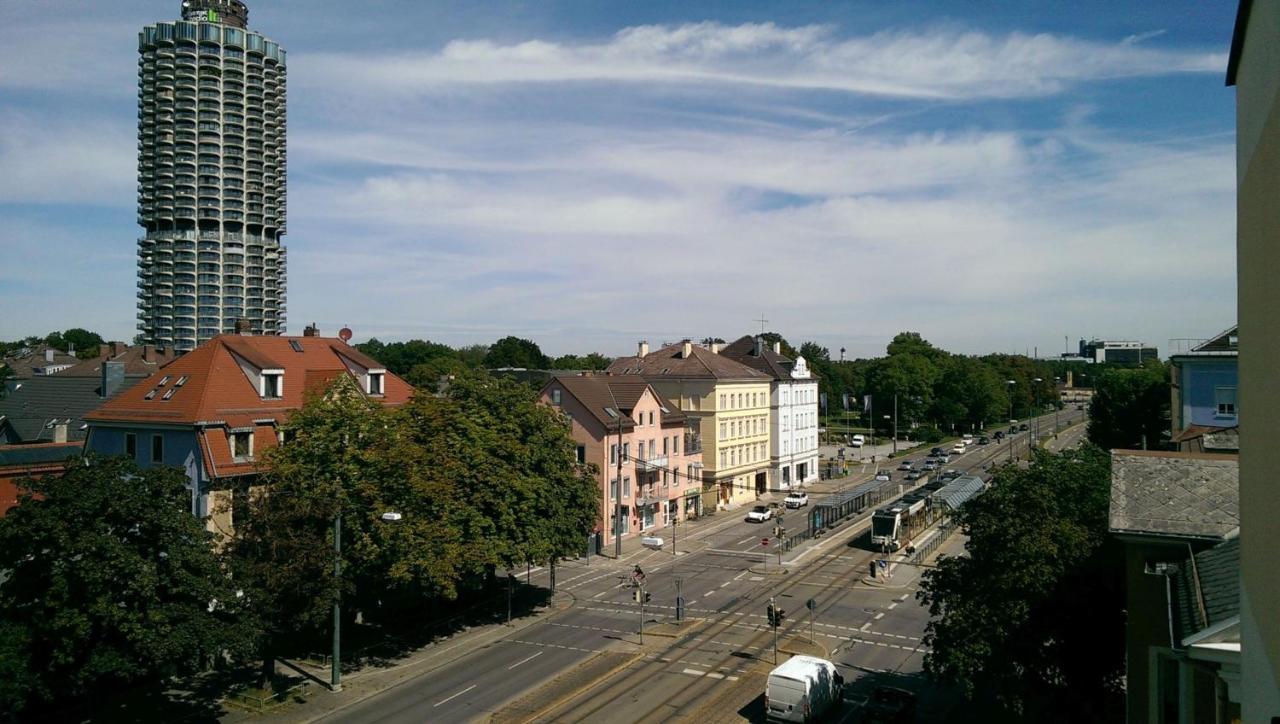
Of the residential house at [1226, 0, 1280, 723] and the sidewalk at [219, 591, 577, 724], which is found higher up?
the residential house at [1226, 0, 1280, 723]

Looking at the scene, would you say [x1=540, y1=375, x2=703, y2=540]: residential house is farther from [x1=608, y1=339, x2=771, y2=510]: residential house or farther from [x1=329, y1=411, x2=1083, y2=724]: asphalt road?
[x1=329, y1=411, x2=1083, y2=724]: asphalt road

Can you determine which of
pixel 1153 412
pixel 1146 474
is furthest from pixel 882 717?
pixel 1153 412

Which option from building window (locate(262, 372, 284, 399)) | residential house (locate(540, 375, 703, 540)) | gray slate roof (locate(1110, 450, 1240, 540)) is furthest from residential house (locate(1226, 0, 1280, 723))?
residential house (locate(540, 375, 703, 540))

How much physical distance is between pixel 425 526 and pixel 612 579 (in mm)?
20629

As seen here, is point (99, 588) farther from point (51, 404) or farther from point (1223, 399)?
point (1223, 399)

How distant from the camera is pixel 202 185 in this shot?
156750mm

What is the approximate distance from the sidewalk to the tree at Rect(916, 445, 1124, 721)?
2096 centimetres

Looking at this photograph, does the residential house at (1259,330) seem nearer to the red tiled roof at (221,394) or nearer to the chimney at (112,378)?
the red tiled roof at (221,394)

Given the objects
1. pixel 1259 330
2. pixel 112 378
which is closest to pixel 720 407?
pixel 112 378

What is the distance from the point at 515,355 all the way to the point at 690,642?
450ft

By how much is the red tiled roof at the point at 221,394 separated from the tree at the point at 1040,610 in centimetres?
2885

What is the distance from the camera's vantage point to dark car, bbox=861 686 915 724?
2895 cm

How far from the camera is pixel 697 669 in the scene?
3562 cm

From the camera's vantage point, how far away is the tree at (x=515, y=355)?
567 ft
